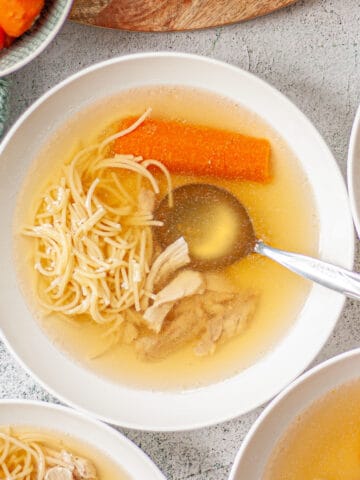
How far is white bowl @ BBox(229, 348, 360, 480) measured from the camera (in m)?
1.27

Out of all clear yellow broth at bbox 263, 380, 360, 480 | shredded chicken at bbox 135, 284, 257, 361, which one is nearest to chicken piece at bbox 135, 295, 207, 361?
shredded chicken at bbox 135, 284, 257, 361

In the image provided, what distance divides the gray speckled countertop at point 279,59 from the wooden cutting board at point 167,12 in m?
0.03

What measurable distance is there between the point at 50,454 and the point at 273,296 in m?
0.53

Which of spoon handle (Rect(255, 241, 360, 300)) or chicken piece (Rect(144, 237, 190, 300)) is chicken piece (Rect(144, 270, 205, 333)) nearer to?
chicken piece (Rect(144, 237, 190, 300))

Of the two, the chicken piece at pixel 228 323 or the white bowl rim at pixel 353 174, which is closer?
the white bowl rim at pixel 353 174

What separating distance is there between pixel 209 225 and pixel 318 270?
0.22 meters

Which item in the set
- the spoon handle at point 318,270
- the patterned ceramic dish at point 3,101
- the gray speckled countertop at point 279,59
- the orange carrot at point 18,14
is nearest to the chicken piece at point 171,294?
the spoon handle at point 318,270

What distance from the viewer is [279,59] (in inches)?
54.5

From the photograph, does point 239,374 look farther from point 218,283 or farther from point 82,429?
point 82,429

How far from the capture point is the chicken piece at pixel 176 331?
1.36 m

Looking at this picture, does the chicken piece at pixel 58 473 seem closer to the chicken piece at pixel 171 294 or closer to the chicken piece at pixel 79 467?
the chicken piece at pixel 79 467

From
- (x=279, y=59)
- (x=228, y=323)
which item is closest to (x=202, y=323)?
(x=228, y=323)

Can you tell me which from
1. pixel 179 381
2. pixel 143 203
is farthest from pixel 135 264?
pixel 179 381

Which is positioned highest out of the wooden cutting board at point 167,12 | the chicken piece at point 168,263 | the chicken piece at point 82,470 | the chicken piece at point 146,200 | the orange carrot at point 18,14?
the orange carrot at point 18,14
